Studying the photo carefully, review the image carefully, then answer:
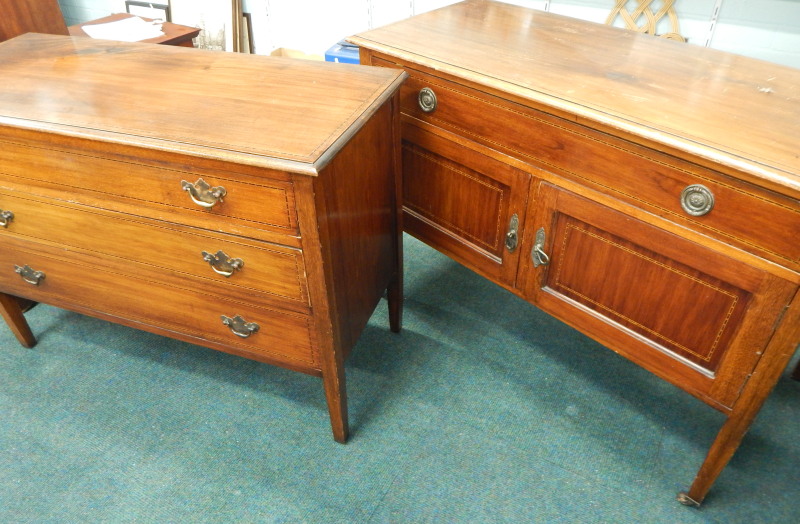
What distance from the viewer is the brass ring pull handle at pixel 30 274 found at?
158 cm

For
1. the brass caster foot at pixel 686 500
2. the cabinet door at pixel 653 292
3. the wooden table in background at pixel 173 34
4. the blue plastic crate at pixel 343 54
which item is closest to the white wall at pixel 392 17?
the blue plastic crate at pixel 343 54

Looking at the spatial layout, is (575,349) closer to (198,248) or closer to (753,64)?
(753,64)

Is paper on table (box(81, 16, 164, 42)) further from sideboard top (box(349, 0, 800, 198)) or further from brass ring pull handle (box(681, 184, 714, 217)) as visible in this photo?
brass ring pull handle (box(681, 184, 714, 217))

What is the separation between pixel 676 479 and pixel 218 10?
300 cm

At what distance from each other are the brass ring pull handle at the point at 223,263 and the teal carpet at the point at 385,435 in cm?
57

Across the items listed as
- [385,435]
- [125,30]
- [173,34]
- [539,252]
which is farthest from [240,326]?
[125,30]

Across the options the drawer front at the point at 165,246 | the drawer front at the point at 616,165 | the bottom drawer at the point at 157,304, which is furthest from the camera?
the bottom drawer at the point at 157,304

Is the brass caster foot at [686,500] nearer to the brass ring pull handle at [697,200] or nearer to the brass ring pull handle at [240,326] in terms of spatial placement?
the brass ring pull handle at [697,200]

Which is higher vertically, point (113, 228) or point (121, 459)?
point (113, 228)

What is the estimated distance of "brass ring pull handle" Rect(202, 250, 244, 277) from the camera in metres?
1.29

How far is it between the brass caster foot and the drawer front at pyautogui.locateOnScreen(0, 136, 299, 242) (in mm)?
1177

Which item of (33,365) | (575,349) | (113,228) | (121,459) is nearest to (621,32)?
(575,349)

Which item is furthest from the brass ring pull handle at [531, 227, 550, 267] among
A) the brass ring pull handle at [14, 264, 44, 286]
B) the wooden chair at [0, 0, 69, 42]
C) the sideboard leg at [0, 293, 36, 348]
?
the wooden chair at [0, 0, 69, 42]

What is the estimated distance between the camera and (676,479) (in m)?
1.50
